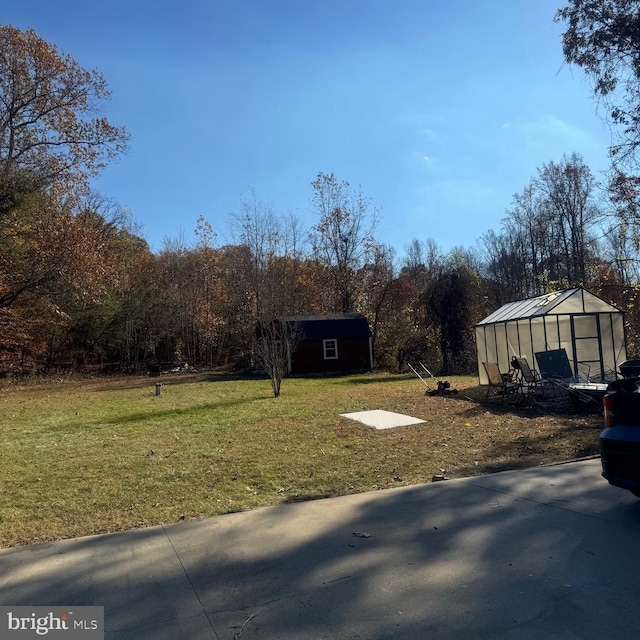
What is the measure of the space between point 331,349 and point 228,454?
74.7ft

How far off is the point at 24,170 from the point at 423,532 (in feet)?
78.4

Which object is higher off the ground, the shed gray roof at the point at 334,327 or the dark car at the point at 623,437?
the shed gray roof at the point at 334,327

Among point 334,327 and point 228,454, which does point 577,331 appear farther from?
point 334,327

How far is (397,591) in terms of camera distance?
3389mm

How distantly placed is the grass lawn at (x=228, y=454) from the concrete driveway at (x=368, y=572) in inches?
33.4

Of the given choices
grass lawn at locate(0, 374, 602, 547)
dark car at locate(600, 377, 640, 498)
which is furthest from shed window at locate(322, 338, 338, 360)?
dark car at locate(600, 377, 640, 498)

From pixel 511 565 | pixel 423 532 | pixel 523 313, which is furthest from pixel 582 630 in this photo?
pixel 523 313

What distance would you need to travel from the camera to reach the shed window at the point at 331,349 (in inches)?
1217

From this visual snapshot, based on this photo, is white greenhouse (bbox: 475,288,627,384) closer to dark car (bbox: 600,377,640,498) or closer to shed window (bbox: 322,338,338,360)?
dark car (bbox: 600,377,640,498)

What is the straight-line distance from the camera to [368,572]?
3691mm

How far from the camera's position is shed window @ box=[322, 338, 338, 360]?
101 feet

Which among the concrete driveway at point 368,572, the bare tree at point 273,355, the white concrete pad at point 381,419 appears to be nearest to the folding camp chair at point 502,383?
the white concrete pad at point 381,419

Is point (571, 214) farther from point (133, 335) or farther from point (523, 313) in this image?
point (133, 335)

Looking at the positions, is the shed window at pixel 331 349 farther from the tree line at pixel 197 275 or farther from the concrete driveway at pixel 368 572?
the concrete driveway at pixel 368 572
